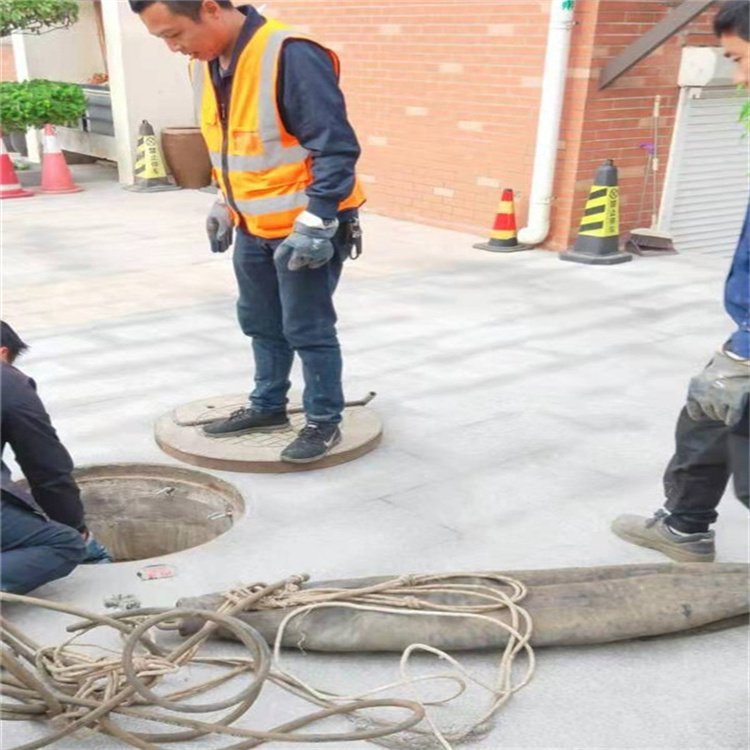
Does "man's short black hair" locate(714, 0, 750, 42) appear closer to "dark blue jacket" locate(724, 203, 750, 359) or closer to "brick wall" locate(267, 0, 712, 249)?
"dark blue jacket" locate(724, 203, 750, 359)

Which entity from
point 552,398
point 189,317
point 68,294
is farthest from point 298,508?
point 68,294

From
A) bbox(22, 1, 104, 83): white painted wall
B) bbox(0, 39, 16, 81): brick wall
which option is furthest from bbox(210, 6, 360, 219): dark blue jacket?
bbox(0, 39, 16, 81): brick wall

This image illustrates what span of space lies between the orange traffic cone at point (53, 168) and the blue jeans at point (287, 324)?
24.8ft

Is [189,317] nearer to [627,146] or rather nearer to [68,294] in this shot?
[68,294]

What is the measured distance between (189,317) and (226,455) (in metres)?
2.27

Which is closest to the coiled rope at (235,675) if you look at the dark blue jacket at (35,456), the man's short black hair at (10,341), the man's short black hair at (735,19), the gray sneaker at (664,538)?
the dark blue jacket at (35,456)

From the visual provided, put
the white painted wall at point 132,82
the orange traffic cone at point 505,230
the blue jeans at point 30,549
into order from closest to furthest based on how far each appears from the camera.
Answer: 1. the blue jeans at point 30,549
2. the orange traffic cone at point 505,230
3. the white painted wall at point 132,82

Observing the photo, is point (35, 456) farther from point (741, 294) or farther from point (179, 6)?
point (741, 294)

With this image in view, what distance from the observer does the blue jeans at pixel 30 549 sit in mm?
2617

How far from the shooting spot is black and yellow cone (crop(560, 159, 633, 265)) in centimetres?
708

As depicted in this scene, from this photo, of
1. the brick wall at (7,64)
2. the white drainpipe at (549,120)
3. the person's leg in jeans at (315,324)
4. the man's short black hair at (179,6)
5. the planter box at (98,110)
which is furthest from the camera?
the brick wall at (7,64)

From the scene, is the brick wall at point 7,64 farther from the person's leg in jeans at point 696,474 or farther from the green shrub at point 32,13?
the person's leg in jeans at point 696,474

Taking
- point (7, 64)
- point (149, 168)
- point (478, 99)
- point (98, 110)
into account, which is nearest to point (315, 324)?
point (478, 99)

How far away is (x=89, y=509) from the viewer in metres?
3.58
